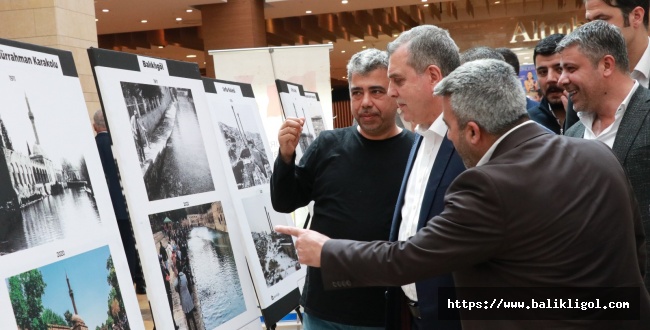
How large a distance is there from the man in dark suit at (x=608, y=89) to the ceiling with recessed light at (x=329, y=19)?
1200 centimetres

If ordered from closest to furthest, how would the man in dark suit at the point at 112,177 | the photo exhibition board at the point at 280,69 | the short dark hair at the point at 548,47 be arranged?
1. the short dark hair at the point at 548,47
2. the man in dark suit at the point at 112,177
3. the photo exhibition board at the point at 280,69

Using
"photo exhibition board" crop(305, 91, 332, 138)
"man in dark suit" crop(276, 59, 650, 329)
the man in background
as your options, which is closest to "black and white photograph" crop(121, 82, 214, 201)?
"man in dark suit" crop(276, 59, 650, 329)

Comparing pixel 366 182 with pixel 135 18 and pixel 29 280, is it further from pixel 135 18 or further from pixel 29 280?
pixel 135 18

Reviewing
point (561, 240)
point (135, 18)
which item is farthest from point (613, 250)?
point (135, 18)

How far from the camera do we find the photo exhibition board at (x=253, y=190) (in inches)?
114

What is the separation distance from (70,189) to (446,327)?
118 centimetres

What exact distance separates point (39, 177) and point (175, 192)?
654mm

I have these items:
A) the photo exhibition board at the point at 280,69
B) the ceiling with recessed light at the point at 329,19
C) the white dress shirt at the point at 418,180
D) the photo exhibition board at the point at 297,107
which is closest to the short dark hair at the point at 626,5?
the white dress shirt at the point at 418,180

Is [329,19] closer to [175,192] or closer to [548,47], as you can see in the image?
[548,47]

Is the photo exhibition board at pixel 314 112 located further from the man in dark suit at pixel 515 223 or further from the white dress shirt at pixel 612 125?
the man in dark suit at pixel 515 223

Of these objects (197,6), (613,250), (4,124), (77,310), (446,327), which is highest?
(197,6)

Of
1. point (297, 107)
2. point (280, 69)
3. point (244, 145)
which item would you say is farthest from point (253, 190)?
point (280, 69)

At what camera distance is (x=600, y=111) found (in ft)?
8.80

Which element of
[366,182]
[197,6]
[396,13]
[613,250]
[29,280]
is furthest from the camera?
[396,13]
